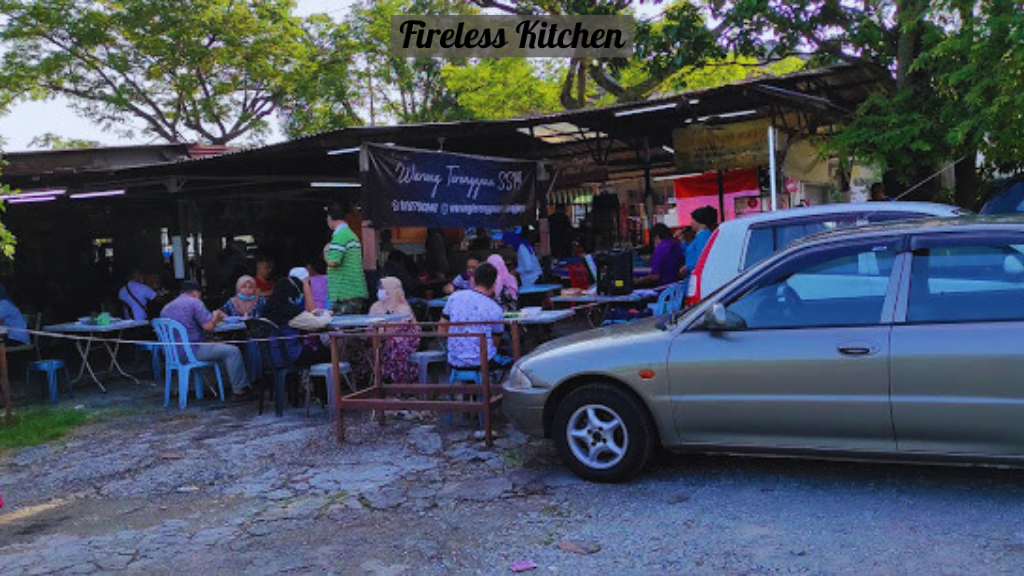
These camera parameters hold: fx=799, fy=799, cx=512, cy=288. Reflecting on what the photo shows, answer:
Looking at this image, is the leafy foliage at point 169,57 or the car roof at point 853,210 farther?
the leafy foliage at point 169,57

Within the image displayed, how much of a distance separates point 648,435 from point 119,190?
491 inches

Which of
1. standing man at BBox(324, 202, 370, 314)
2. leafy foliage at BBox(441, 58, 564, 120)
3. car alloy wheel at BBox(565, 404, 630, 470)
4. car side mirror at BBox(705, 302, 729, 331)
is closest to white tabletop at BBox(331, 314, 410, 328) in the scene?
standing man at BBox(324, 202, 370, 314)

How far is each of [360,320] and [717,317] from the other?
4470 mm

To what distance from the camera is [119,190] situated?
1427 centimetres

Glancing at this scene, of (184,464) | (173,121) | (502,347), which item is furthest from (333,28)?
(184,464)

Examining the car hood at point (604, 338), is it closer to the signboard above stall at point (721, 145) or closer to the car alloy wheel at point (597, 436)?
the car alloy wheel at point (597, 436)

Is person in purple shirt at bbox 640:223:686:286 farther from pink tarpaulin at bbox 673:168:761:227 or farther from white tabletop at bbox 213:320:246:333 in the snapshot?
pink tarpaulin at bbox 673:168:761:227

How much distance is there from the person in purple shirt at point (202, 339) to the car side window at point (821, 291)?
591 cm

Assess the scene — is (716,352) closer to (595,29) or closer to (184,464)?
(184,464)

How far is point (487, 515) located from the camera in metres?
4.80

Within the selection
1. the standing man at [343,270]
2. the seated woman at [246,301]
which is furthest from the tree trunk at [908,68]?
the seated woman at [246,301]

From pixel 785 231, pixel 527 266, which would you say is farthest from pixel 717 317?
pixel 527 266

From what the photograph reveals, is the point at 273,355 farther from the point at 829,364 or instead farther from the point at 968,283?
the point at 968,283

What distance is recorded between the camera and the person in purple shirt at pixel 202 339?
873 cm
